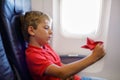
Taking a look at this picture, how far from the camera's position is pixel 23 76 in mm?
1135

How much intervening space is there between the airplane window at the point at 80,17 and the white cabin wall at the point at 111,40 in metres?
0.12

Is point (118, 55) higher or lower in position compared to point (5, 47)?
lower

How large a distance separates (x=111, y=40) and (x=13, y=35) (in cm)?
108

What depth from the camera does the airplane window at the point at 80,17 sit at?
177 cm

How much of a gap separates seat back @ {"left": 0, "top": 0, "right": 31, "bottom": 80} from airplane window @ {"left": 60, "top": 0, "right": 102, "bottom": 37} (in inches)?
25.3

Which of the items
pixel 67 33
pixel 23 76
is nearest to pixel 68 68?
pixel 23 76

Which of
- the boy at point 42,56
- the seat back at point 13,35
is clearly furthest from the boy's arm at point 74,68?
the seat back at point 13,35

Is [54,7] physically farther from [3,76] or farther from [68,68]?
[3,76]

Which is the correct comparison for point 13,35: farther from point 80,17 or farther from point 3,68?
point 80,17

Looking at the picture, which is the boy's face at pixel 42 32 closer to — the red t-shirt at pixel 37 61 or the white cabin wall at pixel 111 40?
the red t-shirt at pixel 37 61

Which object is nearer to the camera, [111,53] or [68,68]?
[68,68]

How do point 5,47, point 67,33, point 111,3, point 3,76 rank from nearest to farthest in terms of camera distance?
1. point 3,76
2. point 5,47
3. point 111,3
4. point 67,33

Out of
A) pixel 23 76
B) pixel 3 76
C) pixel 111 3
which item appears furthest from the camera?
pixel 111 3

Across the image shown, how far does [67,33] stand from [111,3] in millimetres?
497
